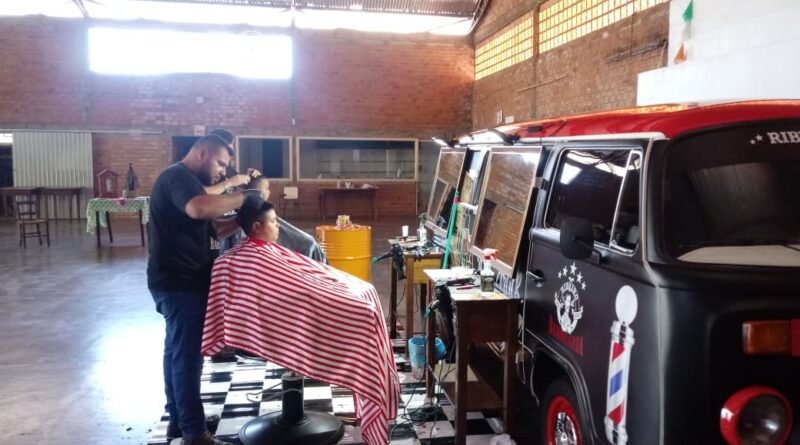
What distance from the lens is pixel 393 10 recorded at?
14453 mm

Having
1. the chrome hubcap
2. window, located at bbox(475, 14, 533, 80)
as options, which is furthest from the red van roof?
window, located at bbox(475, 14, 533, 80)

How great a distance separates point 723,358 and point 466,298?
132 centimetres

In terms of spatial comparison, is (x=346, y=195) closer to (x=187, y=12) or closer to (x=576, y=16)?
(x=187, y=12)

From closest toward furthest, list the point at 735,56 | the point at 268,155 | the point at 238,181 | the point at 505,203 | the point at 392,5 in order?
the point at 505,203 → the point at 238,181 → the point at 735,56 → the point at 392,5 → the point at 268,155

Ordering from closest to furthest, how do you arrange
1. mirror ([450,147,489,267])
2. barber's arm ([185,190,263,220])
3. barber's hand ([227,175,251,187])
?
barber's arm ([185,190,263,220]) → barber's hand ([227,175,251,187]) → mirror ([450,147,489,267])

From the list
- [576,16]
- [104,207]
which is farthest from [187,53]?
[576,16]

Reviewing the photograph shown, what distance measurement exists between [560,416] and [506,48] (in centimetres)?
1169

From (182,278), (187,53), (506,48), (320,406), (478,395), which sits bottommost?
(320,406)

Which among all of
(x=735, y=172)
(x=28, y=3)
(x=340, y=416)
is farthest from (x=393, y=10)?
(x=735, y=172)

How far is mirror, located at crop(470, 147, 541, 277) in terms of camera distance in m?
3.13

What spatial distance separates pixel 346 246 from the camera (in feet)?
18.2

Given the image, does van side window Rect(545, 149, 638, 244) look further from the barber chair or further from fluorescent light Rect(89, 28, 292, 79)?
fluorescent light Rect(89, 28, 292, 79)

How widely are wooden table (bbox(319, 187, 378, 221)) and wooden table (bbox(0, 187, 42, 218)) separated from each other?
6.09 m

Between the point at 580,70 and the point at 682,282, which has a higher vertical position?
the point at 580,70
